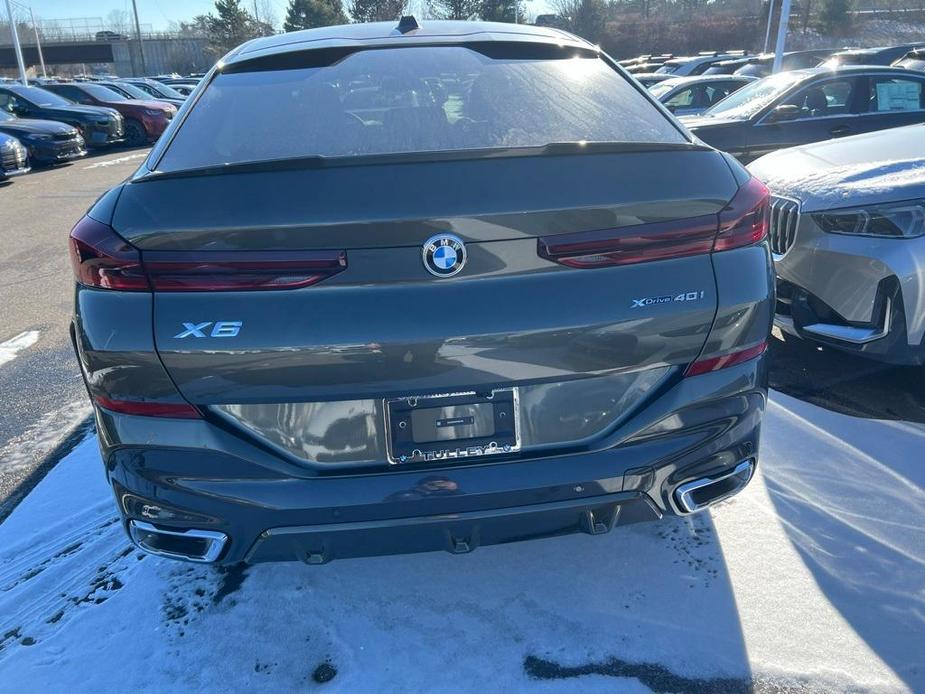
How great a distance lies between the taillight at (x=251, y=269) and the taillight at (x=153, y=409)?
30cm

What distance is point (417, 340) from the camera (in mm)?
1765

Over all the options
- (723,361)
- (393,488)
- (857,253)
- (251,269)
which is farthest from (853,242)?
(251,269)

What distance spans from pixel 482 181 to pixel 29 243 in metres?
7.94

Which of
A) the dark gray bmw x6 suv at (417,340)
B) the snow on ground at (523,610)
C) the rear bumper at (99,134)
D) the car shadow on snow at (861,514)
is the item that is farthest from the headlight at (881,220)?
the rear bumper at (99,134)

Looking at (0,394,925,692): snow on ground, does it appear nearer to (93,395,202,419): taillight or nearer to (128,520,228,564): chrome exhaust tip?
(128,520,228,564): chrome exhaust tip

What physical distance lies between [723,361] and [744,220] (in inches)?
15.5

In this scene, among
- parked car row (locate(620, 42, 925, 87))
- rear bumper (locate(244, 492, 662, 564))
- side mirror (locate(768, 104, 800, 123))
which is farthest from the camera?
parked car row (locate(620, 42, 925, 87))

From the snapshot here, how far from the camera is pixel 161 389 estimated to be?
71.8 inches

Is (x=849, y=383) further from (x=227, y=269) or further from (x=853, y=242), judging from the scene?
(x=227, y=269)

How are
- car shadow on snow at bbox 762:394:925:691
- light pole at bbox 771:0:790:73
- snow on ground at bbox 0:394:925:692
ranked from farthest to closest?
light pole at bbox 771:0:790:73 → car shadow on snow at bbox 762:394:925:691 → snow on ground at bbox 0:394:925:692

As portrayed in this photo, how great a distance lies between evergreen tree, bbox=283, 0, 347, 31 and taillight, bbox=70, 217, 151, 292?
59194mm

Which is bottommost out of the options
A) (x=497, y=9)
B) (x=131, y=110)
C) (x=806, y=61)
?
(x=131, y=110)

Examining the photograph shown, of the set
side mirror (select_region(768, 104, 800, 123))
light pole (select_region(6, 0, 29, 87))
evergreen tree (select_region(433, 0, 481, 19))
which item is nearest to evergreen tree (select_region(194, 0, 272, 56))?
evergreen tree (select_region(433, 0, 481, 19))

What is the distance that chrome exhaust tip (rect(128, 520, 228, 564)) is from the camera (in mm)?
1924
